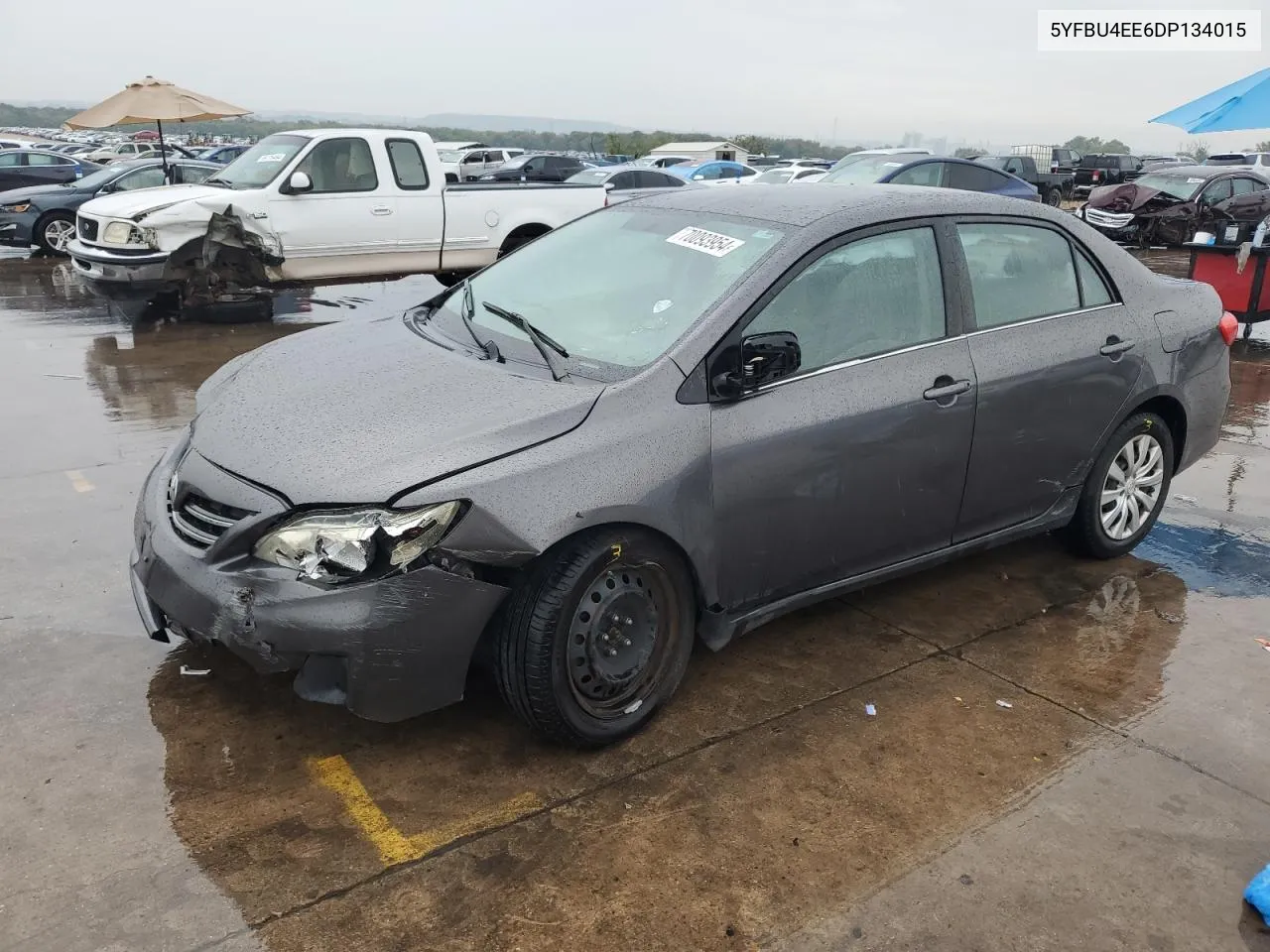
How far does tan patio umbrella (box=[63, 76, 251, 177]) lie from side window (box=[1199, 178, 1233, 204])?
17.3 meters

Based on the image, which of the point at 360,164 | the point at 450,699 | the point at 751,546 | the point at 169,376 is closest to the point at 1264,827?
the point at 751,546

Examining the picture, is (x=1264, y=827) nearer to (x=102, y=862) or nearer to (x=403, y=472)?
(x=403, y=472)

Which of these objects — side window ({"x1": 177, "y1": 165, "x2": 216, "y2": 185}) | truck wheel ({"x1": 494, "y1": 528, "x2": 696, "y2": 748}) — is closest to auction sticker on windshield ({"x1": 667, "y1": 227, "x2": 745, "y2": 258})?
truck wheel ({"x1": 494, "y1": 528, "x2": 696, "y2": 748})

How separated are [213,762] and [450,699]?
2.59 ft

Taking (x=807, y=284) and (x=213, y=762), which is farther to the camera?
(x=807, y=284)

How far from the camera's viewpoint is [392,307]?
11.3m

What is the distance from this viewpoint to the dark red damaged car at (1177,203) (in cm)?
1855

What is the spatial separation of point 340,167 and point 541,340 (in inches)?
302

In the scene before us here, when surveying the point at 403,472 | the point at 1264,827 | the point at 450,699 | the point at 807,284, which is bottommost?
the point at 1264,827

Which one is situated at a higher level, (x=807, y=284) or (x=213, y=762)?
(x=807, y=284)

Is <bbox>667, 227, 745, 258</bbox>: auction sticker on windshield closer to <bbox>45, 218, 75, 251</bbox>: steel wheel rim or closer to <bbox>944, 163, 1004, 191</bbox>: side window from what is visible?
<bbox>944, 163, 1004, 191</bbox>: side window

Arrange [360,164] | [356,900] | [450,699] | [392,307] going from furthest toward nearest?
[392,307], [360,164], [450,699], [356,900]

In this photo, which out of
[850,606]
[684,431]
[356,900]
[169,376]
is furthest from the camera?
[169,376]

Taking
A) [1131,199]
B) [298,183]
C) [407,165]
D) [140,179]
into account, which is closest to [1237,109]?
[407,165]
